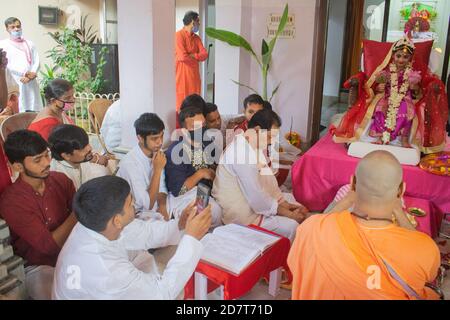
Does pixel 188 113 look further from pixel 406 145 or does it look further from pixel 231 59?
pixel 231 59

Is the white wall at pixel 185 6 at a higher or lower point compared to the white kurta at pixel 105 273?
higher

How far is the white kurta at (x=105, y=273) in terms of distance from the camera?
1779mm

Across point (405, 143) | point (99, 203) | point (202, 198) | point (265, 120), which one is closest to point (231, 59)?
point (405, 143)

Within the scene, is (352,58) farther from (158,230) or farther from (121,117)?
(158,230)

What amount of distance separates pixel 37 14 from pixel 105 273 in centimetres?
716

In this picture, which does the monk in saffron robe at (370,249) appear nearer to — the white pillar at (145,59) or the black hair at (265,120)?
the black hair at (265,120)

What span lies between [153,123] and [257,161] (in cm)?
80

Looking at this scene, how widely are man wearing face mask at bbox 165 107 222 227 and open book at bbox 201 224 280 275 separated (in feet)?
2.24

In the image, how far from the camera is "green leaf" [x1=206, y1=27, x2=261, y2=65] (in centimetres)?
553

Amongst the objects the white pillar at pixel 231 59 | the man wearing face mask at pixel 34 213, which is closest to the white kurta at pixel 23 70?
the white pillar at pixel 231 59

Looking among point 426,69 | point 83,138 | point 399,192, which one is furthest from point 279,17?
point 399,192

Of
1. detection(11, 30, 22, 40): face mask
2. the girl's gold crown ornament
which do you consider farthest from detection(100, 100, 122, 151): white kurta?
detection(11, 30, 22, 40): face mask

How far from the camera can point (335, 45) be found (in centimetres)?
1057

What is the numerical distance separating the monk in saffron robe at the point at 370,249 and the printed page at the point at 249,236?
2.37 ft
